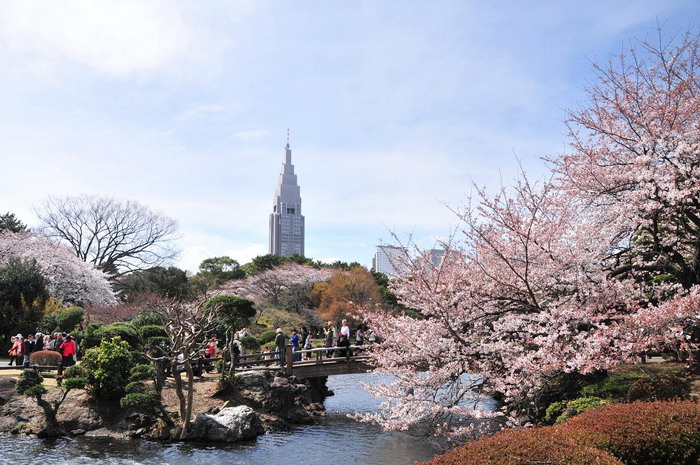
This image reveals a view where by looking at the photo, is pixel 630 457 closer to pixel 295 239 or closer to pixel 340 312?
pixel 340 312

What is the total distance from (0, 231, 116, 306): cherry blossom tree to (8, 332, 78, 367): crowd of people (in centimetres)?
1422

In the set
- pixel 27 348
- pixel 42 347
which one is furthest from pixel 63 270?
pixel 27 348

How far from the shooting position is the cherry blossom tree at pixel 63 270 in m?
34.9

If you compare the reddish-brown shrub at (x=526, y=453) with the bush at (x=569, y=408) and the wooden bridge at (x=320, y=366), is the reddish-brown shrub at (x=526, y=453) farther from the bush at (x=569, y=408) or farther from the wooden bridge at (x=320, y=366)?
the wooden bridge at (x=320, y=366)

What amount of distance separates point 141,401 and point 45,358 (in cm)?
572

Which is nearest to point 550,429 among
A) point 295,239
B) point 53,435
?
point 53,435

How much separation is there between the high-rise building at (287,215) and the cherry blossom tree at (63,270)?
102662mm

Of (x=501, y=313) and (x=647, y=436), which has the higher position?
(x=501, y=313)

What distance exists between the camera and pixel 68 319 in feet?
81.6

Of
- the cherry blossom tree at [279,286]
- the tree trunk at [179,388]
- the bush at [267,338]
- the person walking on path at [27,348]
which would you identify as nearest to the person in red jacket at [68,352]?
the person walking on path at [27,348]

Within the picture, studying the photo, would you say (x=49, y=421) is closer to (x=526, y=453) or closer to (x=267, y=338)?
(x=267, y=338)

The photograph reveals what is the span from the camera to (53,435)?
51.8ft

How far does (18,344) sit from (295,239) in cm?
12356

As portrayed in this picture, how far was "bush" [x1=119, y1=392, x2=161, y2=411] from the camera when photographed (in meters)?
16.2
